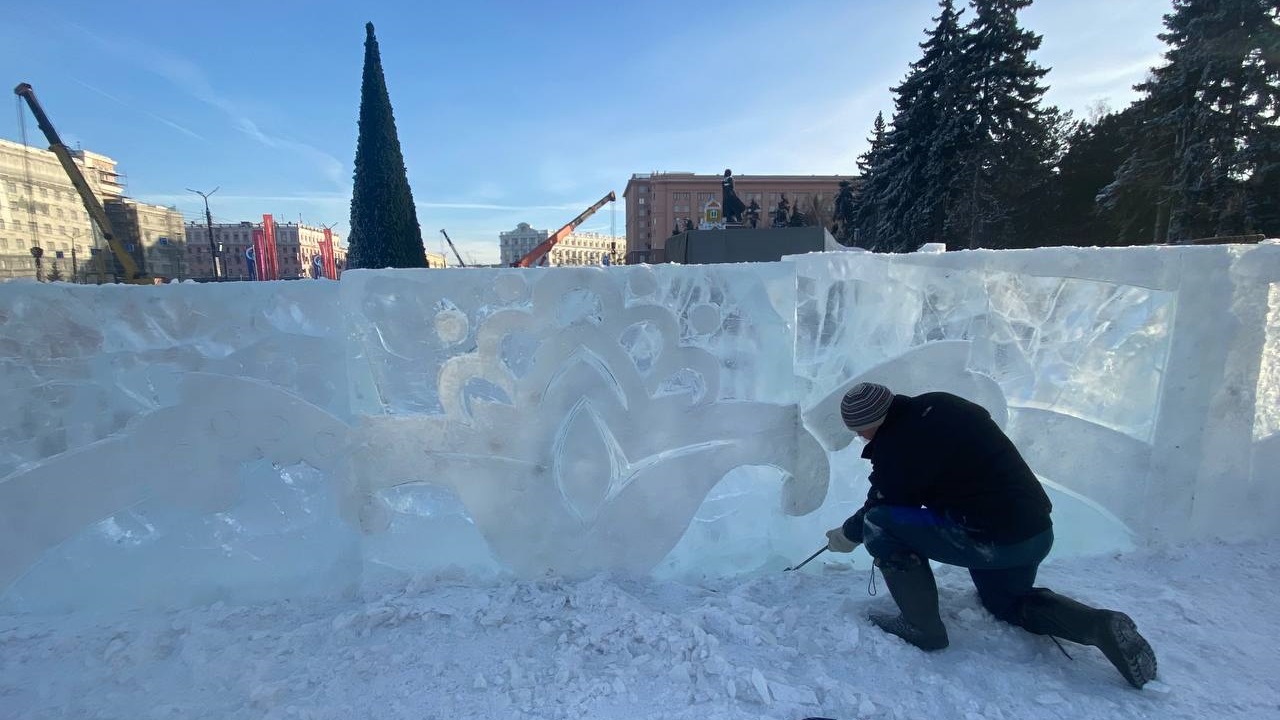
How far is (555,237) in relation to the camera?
94.8 ft

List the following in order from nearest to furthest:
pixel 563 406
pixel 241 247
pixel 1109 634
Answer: pixel 1109 634
pixel 563 406
pixel 241 247

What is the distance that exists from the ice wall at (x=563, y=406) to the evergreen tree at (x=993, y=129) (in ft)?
72.9

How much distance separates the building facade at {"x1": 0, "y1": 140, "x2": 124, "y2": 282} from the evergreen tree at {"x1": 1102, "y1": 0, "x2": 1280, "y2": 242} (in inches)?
2291

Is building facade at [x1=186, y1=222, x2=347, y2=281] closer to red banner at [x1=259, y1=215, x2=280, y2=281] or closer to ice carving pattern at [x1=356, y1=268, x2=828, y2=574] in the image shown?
red banner at [x1=259, y1=215, x2=280, y2=281]

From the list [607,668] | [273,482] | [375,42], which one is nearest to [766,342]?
[607,668]

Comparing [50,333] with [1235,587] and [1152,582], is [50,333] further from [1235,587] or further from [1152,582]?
[1235,587]

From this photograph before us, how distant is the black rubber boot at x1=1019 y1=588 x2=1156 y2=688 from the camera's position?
2.03 metres

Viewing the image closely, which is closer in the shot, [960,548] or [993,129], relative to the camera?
[960,548]

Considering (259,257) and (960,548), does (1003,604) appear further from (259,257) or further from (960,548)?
(259,257)

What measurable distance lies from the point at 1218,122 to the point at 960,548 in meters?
25.1

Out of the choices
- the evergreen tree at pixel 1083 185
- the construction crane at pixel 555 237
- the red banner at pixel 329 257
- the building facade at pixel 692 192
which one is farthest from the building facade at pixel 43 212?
the evergreen tree at pixel 1083 185

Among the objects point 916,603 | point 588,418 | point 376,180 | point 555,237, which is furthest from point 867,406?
point 555,237

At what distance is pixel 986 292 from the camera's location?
3035 mm

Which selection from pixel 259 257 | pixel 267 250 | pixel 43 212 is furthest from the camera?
pixel 43 212
